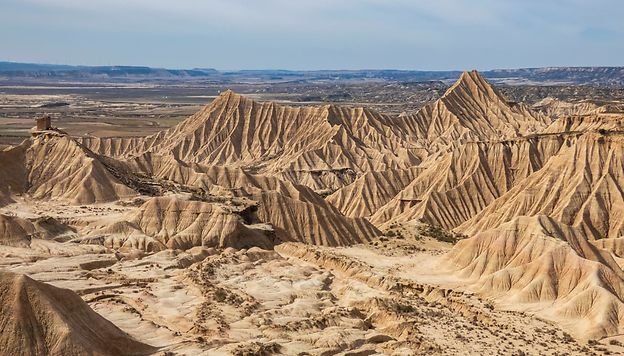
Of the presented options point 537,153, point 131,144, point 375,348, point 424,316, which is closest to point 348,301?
point 424,316

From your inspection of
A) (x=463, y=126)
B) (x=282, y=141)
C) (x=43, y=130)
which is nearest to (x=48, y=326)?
(x=43, y=130)

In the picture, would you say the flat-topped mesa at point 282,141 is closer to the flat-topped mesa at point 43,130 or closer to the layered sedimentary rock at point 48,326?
the flat-topped mesa at point 43,130

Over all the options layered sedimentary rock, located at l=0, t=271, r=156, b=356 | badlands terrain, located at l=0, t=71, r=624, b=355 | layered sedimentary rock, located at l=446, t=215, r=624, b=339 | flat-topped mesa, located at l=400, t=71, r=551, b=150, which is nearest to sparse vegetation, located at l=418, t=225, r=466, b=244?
badlands terrain, located at l=0, t=71, r=624, b=355

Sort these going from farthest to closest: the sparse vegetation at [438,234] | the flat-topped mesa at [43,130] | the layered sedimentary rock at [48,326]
Answer: the flat-topped mesa at [43,130] < the sparse vegetation at [438,234] < the layered sedimentary rock at [48,326]

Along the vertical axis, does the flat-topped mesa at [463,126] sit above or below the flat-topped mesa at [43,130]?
below

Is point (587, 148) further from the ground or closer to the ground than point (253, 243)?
further from the ground

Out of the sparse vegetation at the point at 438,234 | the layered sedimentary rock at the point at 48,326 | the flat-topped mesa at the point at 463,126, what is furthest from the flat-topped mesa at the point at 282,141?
the layered sedimentary rock at the point at 48,326

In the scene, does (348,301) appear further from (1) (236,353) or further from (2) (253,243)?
(2) (253,243)

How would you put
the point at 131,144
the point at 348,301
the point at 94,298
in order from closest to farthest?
1. the point at 94,298
2. the point at 348,301
3. the point at 131,144

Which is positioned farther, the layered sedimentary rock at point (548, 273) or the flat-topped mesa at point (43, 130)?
the flat-topped mesa at point (43, 130)
